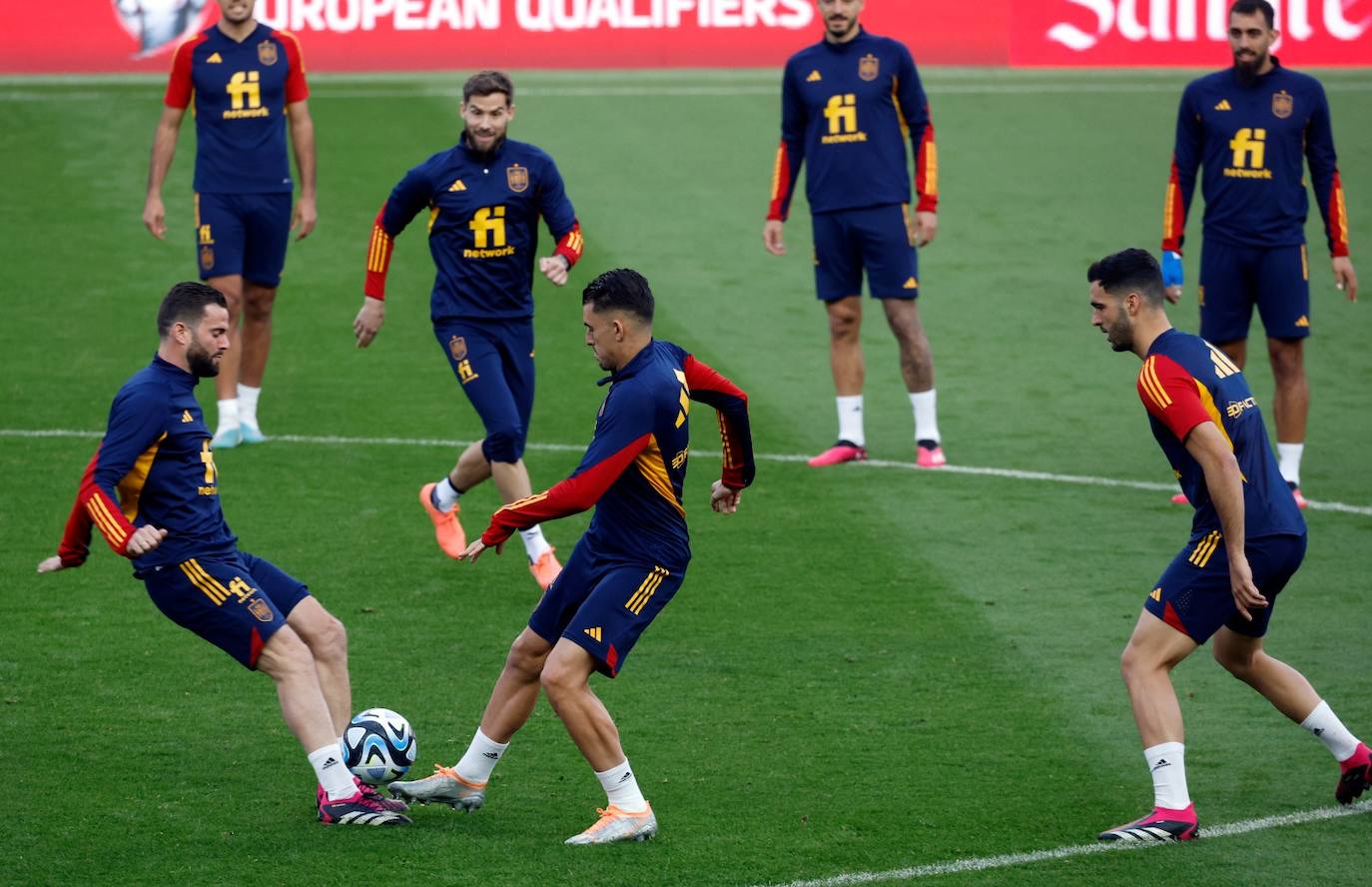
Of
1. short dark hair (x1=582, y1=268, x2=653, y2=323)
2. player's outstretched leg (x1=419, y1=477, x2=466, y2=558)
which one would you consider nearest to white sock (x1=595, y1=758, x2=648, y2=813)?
short dark hair (x1=582, y1=268, x2=653, y2=323)

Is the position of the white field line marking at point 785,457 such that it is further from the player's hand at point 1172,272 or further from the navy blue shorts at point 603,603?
the navy blue shorts at point 603,603

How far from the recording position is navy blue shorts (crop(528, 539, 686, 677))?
22.0ft

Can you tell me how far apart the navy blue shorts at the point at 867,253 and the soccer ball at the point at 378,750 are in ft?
19.0

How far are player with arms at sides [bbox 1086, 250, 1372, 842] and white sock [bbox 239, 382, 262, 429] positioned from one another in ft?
23.3

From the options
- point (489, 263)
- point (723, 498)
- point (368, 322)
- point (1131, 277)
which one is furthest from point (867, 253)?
point (1131, 277)

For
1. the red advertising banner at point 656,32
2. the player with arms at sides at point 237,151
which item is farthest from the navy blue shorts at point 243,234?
the red advertising banner at point 656,32

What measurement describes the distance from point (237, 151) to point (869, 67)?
3.97 m

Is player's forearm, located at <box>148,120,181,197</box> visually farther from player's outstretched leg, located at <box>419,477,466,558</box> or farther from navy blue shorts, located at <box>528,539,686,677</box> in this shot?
navy blue shorts, located at <box>528,539,686,677</box>

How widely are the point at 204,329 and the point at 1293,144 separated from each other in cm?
680

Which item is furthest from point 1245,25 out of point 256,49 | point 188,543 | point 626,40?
point 626,40

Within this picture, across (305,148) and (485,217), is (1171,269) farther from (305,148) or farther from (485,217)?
(305,148)

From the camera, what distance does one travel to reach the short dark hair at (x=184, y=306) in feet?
22.5

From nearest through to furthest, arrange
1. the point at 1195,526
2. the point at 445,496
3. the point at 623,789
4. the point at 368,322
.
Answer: the point at 623,789 < the point at 1195,526 < the point at 368,322 < the point at 445,496

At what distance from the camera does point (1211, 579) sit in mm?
6695
